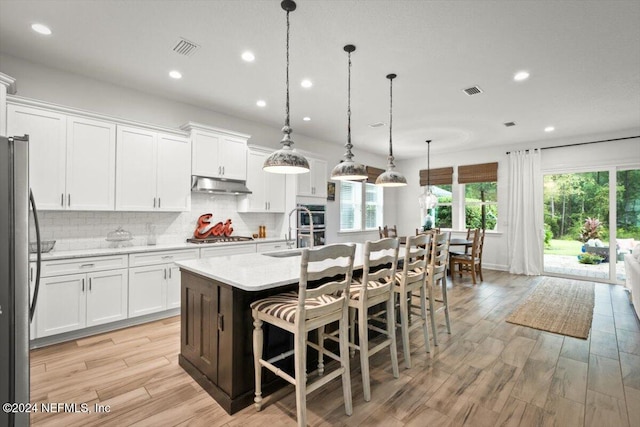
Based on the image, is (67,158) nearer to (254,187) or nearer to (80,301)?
(80,301)

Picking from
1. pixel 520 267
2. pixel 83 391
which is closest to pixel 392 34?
pixel 83 391

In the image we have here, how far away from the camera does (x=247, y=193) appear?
4.70m

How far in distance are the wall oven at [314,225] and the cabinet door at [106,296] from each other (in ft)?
9.01

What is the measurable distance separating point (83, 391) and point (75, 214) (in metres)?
2.16

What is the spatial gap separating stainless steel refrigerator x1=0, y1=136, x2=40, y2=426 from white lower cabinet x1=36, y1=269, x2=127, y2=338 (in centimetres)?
192

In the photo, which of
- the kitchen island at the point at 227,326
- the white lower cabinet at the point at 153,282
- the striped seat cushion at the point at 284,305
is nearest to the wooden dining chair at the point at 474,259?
the kitchen island at the point at 227,326

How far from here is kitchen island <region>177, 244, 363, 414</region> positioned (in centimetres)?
201

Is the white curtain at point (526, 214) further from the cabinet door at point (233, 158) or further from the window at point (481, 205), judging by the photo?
the cabinet door at point (233, 158)

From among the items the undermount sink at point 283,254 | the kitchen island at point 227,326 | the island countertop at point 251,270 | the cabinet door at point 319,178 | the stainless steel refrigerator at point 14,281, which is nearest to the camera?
the stainless steel refrigerator at point 14,281

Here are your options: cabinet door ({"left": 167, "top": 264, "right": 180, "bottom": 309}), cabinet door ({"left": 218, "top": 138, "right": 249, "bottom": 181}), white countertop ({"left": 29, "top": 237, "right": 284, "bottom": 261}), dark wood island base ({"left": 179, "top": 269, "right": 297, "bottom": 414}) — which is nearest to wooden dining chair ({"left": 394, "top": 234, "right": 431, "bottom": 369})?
dark wood island base ({"left": 179, "top": 269, "right": 297, "bottom": 414})

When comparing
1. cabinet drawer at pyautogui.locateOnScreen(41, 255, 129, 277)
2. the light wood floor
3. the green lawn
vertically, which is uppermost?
cabinet drawer at pyautogui.locateOnScreen(41, 255, 129, 277)

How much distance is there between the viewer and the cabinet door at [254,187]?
4.86 metres

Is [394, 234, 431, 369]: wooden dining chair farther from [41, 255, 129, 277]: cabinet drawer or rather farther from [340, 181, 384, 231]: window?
[340, 181, 384, 231]: window

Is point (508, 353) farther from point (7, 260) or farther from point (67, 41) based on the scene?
point (67, 41)
